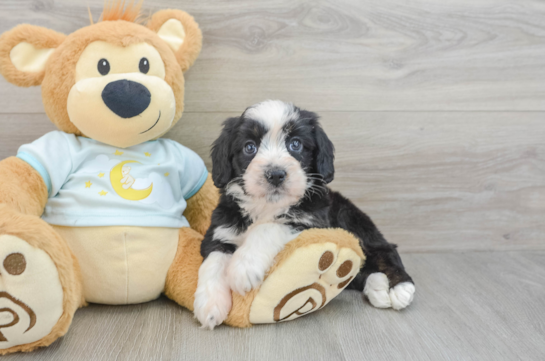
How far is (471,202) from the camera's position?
2221 millimetres

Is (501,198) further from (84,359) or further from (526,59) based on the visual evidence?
(84,359)

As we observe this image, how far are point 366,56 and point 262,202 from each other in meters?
1.00

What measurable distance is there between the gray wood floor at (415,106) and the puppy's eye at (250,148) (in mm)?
580

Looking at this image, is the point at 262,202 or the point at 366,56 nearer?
the point at 262,202

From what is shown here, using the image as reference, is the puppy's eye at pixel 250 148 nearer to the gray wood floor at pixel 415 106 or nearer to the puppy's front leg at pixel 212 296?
the puppy's front leg at pixel 212 296

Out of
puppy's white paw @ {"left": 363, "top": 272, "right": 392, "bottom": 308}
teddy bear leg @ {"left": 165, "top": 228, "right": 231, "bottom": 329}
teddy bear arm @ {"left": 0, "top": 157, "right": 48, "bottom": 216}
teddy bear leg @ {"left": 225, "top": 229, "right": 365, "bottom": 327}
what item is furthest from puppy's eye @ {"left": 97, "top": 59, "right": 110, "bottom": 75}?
puppy's white paw @ {"left": 363, "top": 272, "right": 392, "bottom": 308}

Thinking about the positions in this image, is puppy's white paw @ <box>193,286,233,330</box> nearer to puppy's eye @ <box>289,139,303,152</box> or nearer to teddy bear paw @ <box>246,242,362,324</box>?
teddy bear paw @ <box>246,242,362,324</box>

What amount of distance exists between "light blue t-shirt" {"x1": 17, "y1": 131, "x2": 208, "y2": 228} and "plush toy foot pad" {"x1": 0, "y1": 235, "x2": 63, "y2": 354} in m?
0.30

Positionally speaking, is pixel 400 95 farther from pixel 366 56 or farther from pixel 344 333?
pixel 344 333

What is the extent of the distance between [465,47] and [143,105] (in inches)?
61.1

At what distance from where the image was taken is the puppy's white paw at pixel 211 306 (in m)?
1.34

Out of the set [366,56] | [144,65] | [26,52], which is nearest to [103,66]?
[144,65]

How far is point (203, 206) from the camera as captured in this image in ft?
5.98

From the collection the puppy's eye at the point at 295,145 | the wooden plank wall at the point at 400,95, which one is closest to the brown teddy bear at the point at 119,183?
the puppy's eye at the point at 295,145
